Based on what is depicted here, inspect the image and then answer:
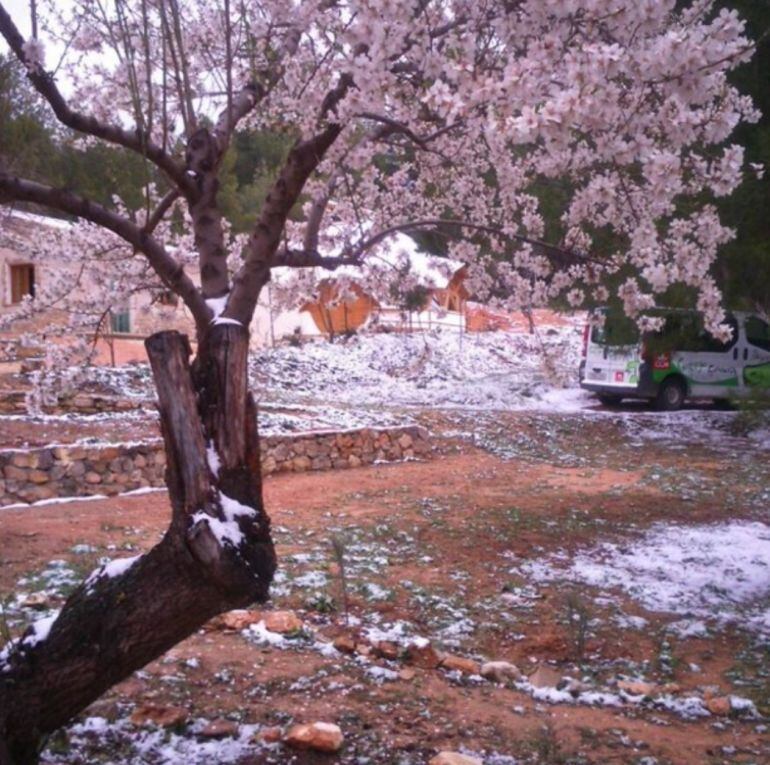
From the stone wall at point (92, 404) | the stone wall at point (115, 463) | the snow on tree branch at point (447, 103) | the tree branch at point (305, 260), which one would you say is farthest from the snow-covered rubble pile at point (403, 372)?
the tree branch at point (305, 260)

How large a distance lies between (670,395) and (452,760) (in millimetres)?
17270

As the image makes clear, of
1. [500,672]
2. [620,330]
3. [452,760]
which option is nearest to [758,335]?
[620,330]

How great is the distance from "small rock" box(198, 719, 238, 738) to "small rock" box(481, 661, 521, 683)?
169 centimetres

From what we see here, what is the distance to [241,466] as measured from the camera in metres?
3.69

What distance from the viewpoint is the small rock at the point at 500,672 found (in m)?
5.49

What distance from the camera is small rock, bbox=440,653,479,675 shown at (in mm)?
5562

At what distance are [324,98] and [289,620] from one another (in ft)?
10.5

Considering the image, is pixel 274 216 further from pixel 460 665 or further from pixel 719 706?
pixel 719 706

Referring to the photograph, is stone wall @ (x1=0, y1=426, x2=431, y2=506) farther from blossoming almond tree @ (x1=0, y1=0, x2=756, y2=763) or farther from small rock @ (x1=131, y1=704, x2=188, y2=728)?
small rock @ (x1=131, y1=704, x2=188, y2=728)

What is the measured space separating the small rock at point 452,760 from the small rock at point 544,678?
1.53 m

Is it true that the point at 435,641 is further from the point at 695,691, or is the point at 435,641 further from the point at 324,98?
the point at 324,98

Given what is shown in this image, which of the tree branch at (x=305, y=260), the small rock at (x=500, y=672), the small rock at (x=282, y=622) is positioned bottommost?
the small rock at (x=500, y=672)

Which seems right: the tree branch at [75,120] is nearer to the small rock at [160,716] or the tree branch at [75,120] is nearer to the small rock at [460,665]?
the small rock at [160,716]

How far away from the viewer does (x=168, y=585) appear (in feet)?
11.4
